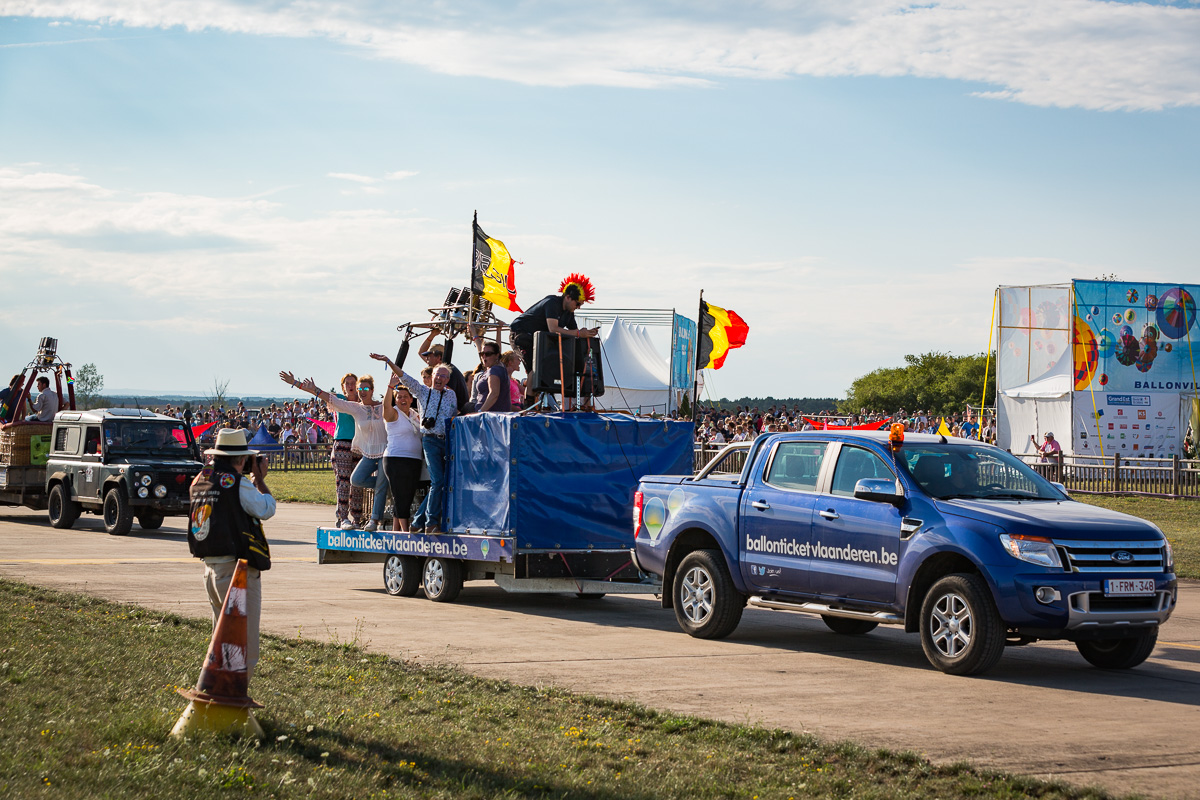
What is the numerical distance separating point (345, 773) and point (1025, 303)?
34.2 metres

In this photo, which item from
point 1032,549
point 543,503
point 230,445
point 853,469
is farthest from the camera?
point 543,503

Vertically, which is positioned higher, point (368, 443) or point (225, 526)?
point (368, 443)

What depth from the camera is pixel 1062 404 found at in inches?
1410

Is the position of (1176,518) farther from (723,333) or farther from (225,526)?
(225,526)

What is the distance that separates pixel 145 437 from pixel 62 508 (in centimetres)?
196

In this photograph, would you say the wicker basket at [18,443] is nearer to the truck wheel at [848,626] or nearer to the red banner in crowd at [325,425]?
A: the truck wheel at [848,626]

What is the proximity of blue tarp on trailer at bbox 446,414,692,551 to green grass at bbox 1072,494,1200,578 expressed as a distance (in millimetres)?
8548

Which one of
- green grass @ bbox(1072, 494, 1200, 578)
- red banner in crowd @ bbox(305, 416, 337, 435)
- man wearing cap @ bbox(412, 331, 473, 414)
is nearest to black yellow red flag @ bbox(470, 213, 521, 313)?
man wearing cap @ bbox(412, 331, 473, 414)

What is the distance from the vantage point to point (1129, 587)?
9.28 m

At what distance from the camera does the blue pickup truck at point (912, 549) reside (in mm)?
9219

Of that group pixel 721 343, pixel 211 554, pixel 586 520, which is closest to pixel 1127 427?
pixel 721 343

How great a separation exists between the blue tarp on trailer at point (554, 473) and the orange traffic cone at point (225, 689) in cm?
605

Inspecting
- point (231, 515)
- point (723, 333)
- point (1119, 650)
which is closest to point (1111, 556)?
point (1119, 650)

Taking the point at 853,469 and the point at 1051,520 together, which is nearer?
the point at 1051,520
